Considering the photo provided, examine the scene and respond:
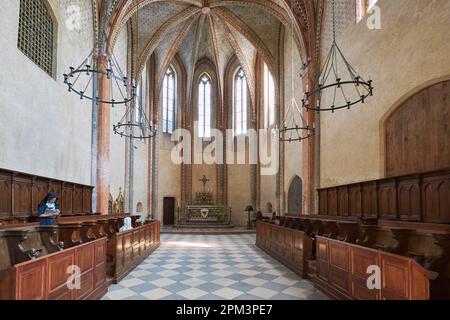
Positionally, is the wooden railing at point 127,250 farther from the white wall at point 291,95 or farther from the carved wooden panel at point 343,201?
the white wall at point 291,95

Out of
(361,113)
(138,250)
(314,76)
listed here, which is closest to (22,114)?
(138,250)

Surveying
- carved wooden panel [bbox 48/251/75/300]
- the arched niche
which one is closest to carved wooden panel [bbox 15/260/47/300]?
carved wooden panel [bbox 48/251/75/300]

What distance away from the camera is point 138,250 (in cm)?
823

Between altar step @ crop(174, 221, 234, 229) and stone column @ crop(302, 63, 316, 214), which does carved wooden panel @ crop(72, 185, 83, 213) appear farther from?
altar step @ crop(174, 221, 234, 229)

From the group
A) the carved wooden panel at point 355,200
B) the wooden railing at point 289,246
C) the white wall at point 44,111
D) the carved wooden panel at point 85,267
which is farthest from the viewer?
→ the carved wooden panel at point 355,200

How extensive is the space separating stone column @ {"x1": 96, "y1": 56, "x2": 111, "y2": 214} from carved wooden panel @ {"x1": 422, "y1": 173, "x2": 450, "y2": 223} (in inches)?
406

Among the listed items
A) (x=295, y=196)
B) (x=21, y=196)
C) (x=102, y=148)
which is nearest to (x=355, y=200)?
(x=295, y=196)

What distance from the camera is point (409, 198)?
6996 mm

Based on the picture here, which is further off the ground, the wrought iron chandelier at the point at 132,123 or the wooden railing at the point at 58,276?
the wrought iron chandelier at the point at 132,123

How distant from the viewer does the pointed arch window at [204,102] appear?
2277cm

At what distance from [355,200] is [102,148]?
9.05 metres

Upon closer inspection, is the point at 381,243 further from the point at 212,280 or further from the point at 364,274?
the point at 212,280

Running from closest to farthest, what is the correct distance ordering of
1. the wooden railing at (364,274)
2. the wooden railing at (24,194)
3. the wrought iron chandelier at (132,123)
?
the wooden railing at (364,274) < the wooden railing at (24,194) < the wrought iron chandelier at (132,123)

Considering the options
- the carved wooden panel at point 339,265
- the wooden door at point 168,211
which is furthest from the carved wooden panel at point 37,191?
the wooden door at point 168,211
